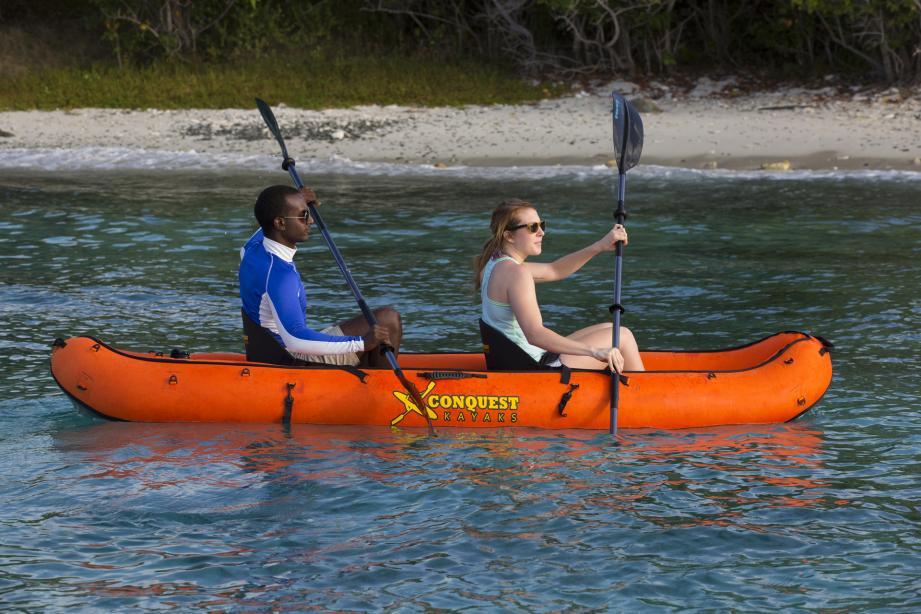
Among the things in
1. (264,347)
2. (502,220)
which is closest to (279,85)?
(264,347)

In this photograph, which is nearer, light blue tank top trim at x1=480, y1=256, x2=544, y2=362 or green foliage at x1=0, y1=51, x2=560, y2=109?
light blue tank top trim at x1=480, y1=256, x2=544, y2=362

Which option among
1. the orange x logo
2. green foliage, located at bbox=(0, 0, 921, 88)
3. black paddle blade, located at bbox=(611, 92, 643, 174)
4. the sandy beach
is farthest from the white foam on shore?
the orange x logo

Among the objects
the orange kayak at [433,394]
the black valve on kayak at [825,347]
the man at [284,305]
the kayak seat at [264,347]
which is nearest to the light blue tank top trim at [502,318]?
the orange kayak at [433,394]

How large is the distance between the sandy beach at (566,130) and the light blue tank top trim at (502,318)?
9836 mm

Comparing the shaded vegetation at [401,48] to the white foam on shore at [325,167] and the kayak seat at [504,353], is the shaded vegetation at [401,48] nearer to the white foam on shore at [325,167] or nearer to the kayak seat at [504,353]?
the white foam on shore at [325,167]

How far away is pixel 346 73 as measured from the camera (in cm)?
2062

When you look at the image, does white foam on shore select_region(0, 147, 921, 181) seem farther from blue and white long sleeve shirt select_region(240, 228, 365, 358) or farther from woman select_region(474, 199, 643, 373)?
blue and white long sleeve shirt select_region(240, 228, 365, 358)

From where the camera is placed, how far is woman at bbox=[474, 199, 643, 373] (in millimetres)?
7055

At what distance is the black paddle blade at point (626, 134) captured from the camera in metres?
8.86

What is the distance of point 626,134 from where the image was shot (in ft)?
29.1

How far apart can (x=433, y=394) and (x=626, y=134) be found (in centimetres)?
254

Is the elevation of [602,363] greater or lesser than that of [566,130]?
lesser

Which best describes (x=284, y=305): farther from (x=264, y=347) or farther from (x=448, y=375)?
(x=448, y=375)

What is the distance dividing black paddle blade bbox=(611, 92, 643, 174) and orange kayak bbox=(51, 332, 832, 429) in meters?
1.93
